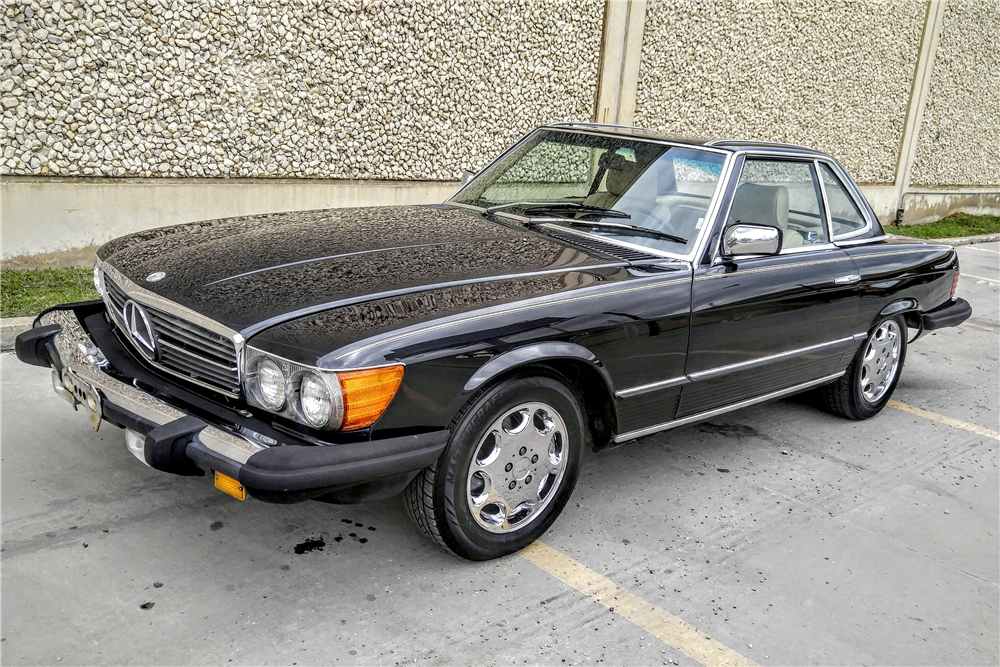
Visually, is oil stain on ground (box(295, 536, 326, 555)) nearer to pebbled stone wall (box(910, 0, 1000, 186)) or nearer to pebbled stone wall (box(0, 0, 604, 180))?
pebbled stone wall (box(0, 0, 604, 180))

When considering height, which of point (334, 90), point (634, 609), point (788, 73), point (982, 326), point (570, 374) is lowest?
point (634, 609)

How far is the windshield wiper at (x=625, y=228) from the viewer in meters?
3.92

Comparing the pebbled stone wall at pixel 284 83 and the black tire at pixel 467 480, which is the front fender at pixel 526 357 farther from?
the pebbled stone wall at pixel 284 83

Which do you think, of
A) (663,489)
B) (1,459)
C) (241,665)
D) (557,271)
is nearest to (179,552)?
(241,665)

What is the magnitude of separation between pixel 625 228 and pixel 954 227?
46.2ft

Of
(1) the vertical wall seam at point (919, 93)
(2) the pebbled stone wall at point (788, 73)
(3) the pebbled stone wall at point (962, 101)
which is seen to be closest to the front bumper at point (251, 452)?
(2) the pebbled stone wall at point (788, 73)

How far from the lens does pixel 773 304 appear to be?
13.6 ft

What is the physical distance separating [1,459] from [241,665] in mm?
1936

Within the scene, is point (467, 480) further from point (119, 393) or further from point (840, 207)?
point (840, 207)

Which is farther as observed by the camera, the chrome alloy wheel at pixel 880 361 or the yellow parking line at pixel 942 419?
the yellow parking line at pixel 942 419

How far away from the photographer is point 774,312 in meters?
4.15

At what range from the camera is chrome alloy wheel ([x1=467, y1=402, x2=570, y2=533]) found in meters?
3.22

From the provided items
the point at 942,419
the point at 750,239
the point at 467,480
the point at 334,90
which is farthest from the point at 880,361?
the point at 334,90

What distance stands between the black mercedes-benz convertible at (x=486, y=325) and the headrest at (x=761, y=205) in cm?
1
